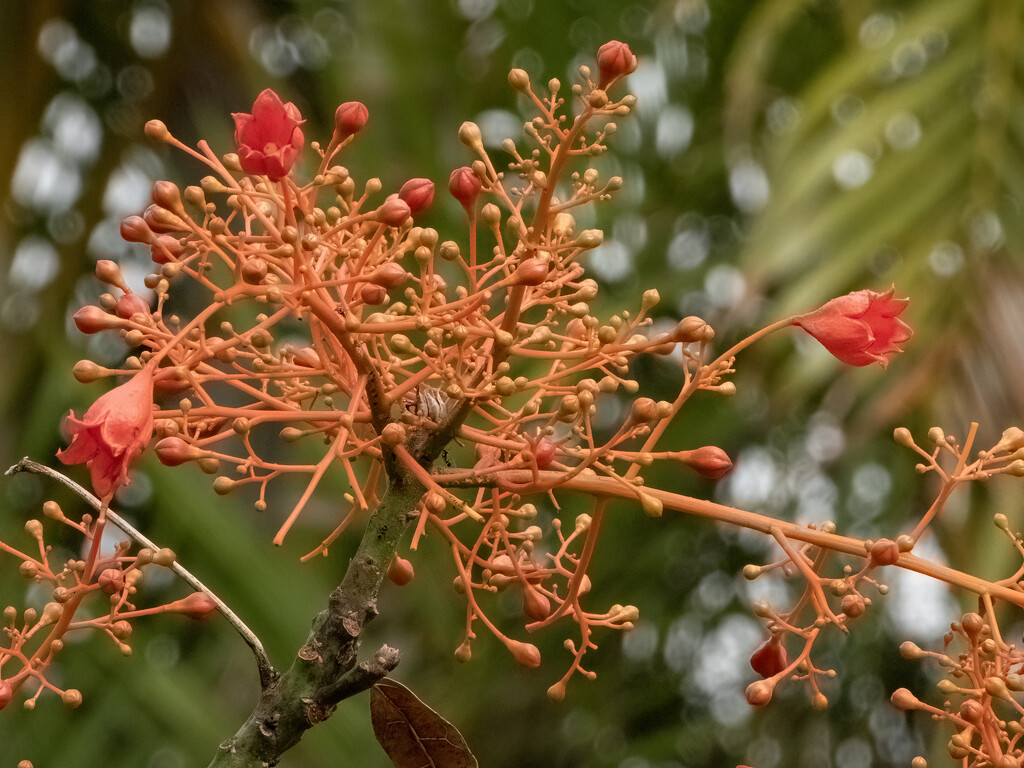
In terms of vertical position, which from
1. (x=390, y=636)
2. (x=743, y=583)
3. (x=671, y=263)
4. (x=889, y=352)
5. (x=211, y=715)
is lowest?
(x=743, y=583)

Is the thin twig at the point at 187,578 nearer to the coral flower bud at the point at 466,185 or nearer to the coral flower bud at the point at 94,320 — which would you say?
the coral flower bud at the point at 94,320

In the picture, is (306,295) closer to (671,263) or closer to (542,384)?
(542,384)

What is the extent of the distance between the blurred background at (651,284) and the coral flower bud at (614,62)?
75 centimetres

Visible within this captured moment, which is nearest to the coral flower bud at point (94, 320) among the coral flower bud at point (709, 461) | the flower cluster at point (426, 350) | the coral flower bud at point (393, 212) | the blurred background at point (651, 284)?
the flower cluster at point (426, 350)

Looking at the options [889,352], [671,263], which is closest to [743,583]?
[671,263]

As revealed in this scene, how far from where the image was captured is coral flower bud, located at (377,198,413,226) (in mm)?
361

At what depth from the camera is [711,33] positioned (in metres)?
1.89

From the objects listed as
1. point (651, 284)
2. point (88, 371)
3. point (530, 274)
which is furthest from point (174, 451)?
point (651, 284)

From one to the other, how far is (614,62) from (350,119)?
0.10 meters

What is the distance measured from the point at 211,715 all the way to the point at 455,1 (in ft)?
3.96

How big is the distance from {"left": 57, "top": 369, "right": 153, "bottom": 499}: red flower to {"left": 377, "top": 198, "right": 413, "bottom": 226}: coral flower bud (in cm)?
10

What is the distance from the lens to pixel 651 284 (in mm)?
1737

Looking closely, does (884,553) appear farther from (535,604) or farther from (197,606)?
(197,606)

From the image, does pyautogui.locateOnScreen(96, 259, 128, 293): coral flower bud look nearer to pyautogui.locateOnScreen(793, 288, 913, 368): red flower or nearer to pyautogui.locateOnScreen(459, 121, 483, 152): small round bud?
pyautogui.locateOnScreen(459, 121, 483, 152): small round bud
